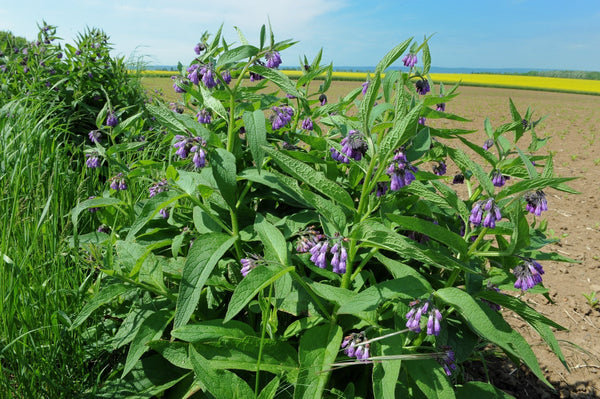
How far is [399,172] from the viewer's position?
149 centimetres

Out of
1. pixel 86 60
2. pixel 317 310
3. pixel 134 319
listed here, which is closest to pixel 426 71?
pixel 317 310

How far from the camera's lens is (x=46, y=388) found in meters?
1.86

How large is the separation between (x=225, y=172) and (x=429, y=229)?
32.2 inches

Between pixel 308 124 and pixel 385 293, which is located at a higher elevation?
pixel 308 124

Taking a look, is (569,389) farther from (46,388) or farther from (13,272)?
(13,272)

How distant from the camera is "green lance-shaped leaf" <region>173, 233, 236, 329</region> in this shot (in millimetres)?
1572

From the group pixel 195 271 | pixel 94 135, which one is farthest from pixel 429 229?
pixel 94 135

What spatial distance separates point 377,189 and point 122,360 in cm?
152

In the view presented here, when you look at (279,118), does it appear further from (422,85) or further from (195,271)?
(195,271)

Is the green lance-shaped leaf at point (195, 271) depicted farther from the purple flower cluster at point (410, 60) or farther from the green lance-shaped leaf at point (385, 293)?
the purple flower cluster at point (410, 60)

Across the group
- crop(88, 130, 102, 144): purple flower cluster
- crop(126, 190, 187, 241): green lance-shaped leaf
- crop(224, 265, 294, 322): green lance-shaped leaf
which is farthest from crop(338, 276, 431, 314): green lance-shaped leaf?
crop(88, 130, 102, 144): purple flower cluster

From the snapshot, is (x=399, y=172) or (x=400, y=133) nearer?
(x=400, y=133)

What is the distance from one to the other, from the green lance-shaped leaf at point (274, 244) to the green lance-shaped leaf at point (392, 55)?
0.80 m

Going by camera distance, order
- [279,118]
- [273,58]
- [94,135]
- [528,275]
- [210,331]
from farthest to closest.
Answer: [94,135]
[279,118]
[273,58]
[210,331]
[528,275]
